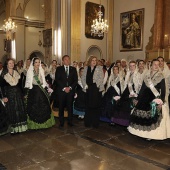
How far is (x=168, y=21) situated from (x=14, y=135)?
29.9 ft

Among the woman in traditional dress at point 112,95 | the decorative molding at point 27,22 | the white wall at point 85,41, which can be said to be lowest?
the woman in traditional dress at point 112,95

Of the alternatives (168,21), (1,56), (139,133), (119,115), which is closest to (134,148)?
(139,133)

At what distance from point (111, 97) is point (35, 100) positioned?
1877 mm

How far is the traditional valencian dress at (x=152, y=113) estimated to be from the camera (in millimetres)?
4555

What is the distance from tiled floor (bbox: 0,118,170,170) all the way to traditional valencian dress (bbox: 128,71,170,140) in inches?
9.6

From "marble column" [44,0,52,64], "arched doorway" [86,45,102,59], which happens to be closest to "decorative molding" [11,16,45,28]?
"marble column" [44,0,52,64]

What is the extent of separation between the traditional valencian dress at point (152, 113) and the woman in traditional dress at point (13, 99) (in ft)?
8.13

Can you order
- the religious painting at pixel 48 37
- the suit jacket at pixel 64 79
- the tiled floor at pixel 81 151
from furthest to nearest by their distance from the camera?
the religious painting at pixel 48 37, the suit jacket at pixel 64 79, the tiled floor at pixel 81 151

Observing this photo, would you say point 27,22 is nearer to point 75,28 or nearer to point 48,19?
point 48,19

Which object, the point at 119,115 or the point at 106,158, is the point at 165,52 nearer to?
the point at 119,115

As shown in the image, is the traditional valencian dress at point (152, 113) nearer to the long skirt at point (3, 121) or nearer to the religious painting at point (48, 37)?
the long skirt at point (3, 121)

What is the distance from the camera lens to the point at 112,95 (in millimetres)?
5848

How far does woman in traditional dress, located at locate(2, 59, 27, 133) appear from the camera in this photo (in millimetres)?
5100

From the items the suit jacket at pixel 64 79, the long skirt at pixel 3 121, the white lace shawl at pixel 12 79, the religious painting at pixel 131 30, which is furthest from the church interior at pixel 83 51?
the white lace shawl at pixel 12 79
